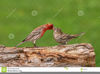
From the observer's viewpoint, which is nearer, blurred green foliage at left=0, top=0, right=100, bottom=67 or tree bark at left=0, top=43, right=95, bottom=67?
tree bark at left=0, top=43, right=95, bottom=67

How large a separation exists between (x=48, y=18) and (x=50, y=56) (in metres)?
2.00

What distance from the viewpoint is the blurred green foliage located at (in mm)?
5526

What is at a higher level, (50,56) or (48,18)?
(48,18)

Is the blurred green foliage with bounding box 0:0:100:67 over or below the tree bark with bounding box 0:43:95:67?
over

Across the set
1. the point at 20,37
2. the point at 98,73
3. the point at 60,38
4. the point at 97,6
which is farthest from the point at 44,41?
the point at 97,6

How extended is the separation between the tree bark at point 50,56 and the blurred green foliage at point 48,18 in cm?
106

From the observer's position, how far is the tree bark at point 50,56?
4.18 m

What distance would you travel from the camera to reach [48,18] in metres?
5.89

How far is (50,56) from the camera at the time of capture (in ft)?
13.7

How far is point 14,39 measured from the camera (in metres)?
5.44

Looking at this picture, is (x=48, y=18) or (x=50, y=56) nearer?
(x=50, y=56)

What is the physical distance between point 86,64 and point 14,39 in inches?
90.1

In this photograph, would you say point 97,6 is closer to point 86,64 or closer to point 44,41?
point 44,41

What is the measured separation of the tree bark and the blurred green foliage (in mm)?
1059
